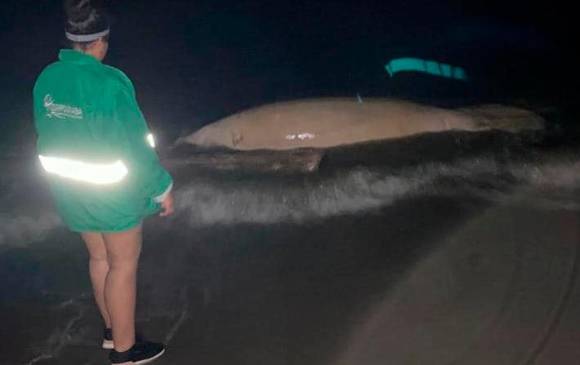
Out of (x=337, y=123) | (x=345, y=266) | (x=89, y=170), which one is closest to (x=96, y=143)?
(x=89, y=170)

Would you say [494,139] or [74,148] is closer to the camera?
[74,148]

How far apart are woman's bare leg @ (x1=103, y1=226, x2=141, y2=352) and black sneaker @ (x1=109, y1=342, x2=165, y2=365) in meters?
0.03

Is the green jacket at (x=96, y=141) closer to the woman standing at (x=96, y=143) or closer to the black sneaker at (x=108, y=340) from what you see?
the woman standing at (x=96, y=143)

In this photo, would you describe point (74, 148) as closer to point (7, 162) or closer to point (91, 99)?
point (91, 99)

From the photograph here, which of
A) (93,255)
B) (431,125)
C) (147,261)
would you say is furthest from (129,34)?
(93,255)

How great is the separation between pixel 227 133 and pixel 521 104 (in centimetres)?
370

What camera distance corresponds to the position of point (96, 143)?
3766 millimetres

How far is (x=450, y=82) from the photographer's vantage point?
11617mm

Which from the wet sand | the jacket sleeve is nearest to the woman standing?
the jacket sleeve

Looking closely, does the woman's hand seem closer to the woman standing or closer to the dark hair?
the woman standing

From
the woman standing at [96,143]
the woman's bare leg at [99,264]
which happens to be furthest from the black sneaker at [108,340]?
the woman standing at [96,143]

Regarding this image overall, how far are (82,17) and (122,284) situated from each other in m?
1.41

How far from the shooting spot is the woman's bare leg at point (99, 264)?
167 inches

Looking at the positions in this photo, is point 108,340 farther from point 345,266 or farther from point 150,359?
point 345,266
